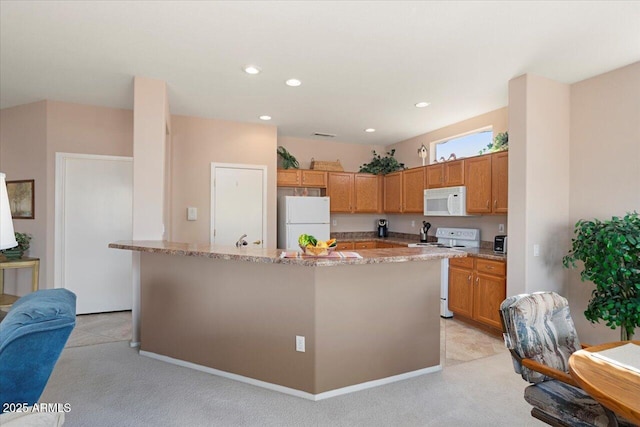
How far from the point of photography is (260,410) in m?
2.28

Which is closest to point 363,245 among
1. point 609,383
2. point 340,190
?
point 340,190

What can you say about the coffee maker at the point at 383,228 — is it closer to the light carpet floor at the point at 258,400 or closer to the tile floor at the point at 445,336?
the tile floor at the point at 445,336

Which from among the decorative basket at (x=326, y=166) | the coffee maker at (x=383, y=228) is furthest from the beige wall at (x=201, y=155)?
the coffee maker at (x=383, y=228)

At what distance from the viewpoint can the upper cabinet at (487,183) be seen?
12.7 feet

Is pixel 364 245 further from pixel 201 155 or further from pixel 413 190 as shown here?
pixel 201 155

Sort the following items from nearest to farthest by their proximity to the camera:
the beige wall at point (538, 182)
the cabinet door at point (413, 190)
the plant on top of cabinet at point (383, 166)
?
1. the beige wall at point (538, 182)
2. the cabinet door at point (413, 190)
3. the plant on top of cabinet at point (383, 166)

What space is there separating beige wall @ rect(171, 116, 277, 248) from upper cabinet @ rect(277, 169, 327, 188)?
470mm

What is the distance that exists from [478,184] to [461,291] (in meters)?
1.30

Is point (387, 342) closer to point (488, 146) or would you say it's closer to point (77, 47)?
point (488, 146)

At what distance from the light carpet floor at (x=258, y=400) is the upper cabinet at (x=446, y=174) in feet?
7.74

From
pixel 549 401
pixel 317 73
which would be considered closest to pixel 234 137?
pixel 317 73

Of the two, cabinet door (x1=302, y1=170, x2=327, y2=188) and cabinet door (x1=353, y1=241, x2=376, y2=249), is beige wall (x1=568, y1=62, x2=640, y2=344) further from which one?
cabinet door (x1=302, y1=170, x2=327, y2=188)

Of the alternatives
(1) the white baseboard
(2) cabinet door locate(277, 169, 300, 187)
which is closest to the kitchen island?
(1) the white baseboard

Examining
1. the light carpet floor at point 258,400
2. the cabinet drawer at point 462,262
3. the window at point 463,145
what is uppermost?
the window at point 463,145
